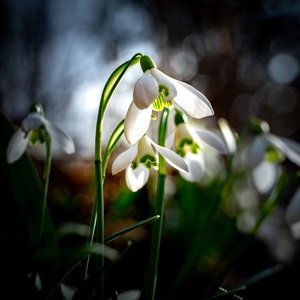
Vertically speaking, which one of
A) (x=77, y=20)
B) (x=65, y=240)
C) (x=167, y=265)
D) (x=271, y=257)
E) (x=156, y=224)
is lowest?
(x=271, y=257)

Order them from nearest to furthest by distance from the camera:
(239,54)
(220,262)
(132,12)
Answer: (220,262), (132,12), (239,54)

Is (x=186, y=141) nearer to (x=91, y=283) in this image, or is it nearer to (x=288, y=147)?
(x=288, y=147)

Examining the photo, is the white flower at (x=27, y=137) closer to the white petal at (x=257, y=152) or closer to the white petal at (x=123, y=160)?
the white petal at (x=123, y=160)

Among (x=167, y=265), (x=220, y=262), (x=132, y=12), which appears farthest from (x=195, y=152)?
(x=132, y=12)

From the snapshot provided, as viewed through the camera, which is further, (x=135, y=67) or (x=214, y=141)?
(x=135, y=67)

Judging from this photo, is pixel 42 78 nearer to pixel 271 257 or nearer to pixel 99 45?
pixel 99 45

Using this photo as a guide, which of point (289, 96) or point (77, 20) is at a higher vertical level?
point (77, 20)

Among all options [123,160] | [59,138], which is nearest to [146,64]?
[123,160]

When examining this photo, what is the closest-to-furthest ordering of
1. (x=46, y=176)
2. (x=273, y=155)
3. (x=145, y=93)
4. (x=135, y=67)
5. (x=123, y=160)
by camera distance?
(x=145, y=93), (x=123, y=160), (x=46, y=176), (x=273, y=155), (x=135, y=67)
